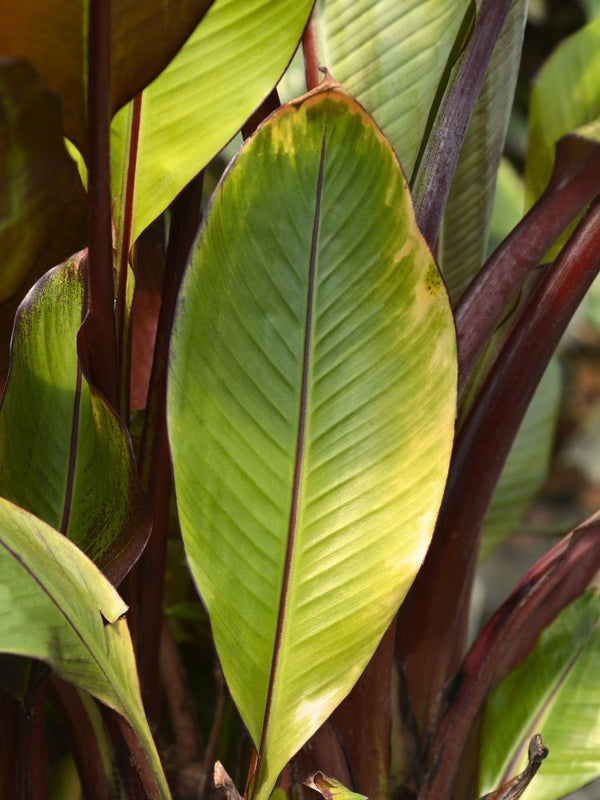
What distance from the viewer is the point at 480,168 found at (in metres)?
0.46

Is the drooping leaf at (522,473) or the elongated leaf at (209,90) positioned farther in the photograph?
the drooping leaf at (522,473)

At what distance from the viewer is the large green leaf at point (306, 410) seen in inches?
12.6

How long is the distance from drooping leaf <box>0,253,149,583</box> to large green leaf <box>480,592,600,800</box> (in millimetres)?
232

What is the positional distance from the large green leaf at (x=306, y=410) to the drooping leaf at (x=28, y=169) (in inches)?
2.1

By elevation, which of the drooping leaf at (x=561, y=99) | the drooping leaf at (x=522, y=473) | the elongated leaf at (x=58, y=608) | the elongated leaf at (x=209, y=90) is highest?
the elongated leaf at (x=209, y=90)

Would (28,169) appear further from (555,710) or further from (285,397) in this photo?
(555,710)

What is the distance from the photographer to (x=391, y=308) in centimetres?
33

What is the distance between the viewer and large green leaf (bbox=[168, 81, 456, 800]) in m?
0.32

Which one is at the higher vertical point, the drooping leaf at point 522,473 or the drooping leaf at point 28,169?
the drooping leaf at point 28,169

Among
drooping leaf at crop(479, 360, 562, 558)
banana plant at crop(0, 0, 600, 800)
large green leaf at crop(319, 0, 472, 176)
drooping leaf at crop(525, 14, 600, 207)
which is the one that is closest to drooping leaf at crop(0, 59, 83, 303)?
banana plant at crop(0, 0, 600, 800)

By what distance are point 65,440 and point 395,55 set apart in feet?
0.75

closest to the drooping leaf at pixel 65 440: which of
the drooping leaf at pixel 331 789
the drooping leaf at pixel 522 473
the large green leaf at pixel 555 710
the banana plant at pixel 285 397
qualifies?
the banana plant at pixel 285 397

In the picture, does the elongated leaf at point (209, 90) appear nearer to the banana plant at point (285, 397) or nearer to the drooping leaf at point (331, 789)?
the banana plant at point (285, 397)

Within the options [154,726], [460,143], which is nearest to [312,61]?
[460,143]
